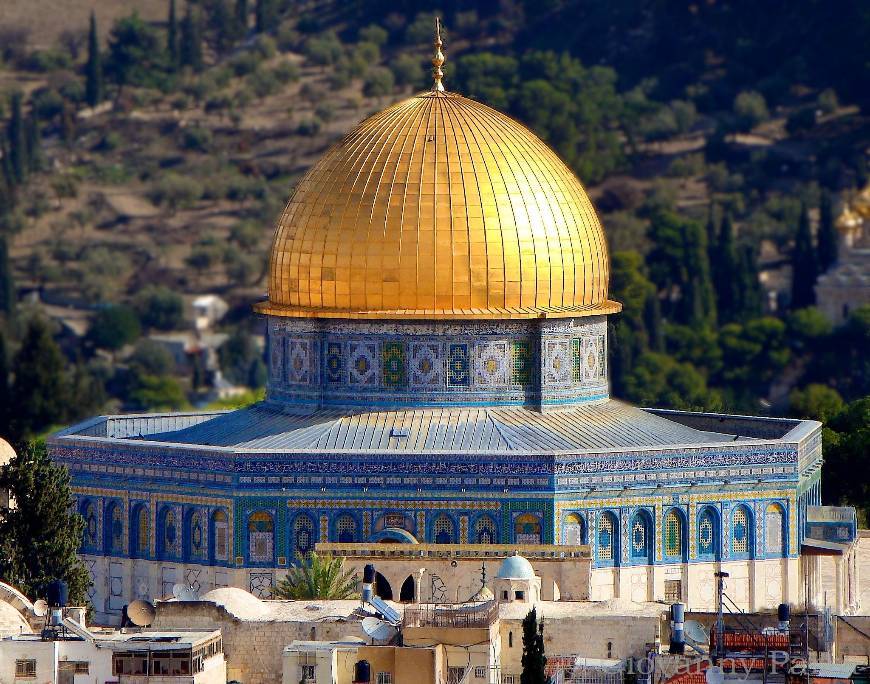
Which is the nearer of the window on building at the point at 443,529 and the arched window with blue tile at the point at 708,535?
the window on building at the point at 443,529

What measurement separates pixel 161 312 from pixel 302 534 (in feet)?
230

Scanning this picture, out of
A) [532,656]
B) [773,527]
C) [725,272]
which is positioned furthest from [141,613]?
[725,272]

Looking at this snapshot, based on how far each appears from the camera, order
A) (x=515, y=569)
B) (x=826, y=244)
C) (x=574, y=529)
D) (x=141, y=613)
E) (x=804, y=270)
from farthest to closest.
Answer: (x=826, y=244) → (x=804, y=270) → (x=574, y=529) → (x=515, y=569) → (x=141, y=613)

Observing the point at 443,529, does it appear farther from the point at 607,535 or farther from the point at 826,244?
the point at 826,244

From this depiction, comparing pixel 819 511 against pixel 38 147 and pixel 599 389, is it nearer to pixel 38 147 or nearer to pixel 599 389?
pixel 599 389

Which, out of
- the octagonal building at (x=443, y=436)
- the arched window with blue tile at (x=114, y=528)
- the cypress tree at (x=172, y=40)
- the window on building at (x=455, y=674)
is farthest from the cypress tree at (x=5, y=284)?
the window on building at (x=455, y=674)

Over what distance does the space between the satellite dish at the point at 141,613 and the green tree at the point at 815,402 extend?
2532cm

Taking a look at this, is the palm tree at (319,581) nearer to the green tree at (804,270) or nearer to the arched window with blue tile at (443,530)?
the arched window with blue tile at (443,530)

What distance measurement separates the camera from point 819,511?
56.9 metres

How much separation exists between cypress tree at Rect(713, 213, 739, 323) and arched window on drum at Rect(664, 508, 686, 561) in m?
58.5

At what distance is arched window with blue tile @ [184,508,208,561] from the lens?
53906mm

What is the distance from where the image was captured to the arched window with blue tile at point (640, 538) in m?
53.6

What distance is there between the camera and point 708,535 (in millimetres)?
54125

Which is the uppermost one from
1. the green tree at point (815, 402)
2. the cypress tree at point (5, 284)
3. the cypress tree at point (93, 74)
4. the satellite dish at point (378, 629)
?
the cypress tree at point (93, 74)
